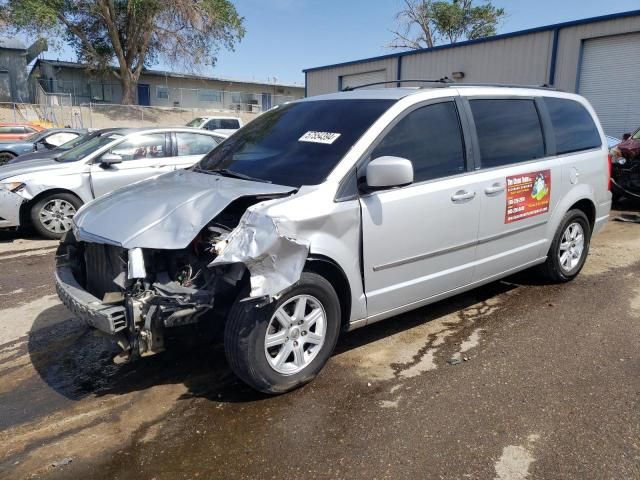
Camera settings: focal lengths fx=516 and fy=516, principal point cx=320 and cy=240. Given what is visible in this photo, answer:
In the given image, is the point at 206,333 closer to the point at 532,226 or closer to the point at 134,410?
the point at 134,410

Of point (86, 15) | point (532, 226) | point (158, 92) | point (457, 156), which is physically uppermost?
point (86, 15)

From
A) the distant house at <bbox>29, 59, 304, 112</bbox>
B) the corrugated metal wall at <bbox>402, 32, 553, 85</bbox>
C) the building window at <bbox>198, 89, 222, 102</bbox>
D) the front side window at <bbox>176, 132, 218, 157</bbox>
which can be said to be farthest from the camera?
the building window at <bbox>198, 89, 222, 102</bbox>

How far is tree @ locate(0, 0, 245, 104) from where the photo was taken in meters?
28.8

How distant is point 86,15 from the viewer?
3116 cm

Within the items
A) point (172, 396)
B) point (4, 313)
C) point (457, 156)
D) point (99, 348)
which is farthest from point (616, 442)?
point (4, 313)

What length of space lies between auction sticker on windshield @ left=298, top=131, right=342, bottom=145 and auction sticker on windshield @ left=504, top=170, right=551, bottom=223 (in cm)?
157

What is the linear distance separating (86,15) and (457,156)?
111ft

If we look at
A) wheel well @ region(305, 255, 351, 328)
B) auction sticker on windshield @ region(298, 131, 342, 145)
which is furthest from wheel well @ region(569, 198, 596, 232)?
wheel well @ region(305, 255, 351, 328)

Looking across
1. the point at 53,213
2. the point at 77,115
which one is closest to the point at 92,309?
the point at 53,213

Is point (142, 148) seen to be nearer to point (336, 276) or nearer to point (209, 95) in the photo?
point (336, 276)

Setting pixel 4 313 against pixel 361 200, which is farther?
pixel 4 313

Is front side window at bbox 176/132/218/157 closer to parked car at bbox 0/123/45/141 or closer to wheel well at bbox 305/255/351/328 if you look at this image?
wheel well at bbox 305/255/351/328

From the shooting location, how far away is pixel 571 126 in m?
5.02

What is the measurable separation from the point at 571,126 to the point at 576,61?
484 inches
